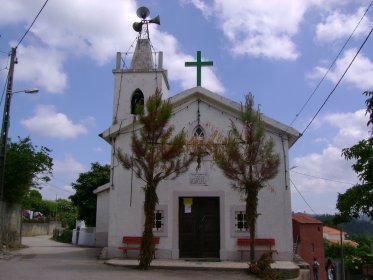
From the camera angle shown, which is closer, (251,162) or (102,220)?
(251,162)

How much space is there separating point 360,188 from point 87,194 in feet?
75.5

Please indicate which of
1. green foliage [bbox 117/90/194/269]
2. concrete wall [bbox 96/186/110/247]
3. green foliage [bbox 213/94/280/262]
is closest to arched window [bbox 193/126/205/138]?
green foliage [bbox 213/94/280/262]

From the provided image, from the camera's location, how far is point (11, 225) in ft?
67.8

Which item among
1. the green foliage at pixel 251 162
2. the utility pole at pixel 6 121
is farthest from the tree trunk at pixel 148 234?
the utility pole at pixel 6 121

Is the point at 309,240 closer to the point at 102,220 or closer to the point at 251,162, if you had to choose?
the point at 102,220

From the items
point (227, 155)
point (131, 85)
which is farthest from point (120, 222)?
point (131, 85)

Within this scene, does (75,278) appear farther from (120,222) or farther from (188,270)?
(120,222)

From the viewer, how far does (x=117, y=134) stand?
17.4m

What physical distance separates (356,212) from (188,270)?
5.35 m

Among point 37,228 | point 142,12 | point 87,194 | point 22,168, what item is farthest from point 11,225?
point 37,228

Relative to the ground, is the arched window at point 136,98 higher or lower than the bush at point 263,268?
higher

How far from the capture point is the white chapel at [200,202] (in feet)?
54.0

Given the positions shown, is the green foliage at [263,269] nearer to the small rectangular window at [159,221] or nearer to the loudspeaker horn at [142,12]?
the small rectangular window at [159,221]

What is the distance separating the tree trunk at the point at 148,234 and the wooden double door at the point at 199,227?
2.73 m
